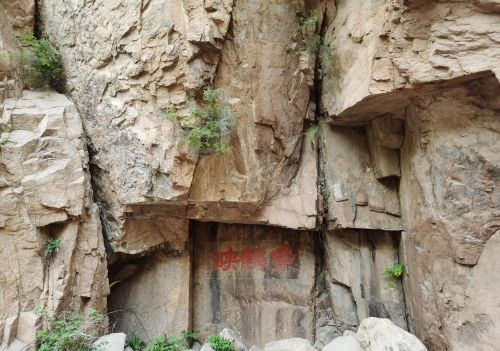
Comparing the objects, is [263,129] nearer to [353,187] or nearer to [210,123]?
[210,123]

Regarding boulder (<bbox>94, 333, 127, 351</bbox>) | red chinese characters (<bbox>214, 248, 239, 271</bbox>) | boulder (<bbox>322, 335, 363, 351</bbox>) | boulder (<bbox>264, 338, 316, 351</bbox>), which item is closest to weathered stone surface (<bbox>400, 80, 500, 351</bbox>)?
boulder (<bbox>322, 335, 363, 351</bbox>)

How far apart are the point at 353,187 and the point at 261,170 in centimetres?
198

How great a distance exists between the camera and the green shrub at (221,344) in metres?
5.81

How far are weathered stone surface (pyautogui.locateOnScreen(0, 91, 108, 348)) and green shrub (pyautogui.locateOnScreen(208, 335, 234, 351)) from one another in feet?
6.95

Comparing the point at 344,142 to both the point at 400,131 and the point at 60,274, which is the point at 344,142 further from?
the point at 60,274

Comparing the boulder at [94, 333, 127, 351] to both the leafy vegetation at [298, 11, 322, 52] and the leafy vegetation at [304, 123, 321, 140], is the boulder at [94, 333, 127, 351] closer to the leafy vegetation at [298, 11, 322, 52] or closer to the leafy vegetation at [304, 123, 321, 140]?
the leafy vegetation at [304, 123, 321, 140]

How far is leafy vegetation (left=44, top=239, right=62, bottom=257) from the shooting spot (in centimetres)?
548

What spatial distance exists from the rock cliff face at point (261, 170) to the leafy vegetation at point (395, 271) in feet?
0.33

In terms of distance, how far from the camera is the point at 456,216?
4.94m

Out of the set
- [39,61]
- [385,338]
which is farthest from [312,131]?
[39,61]

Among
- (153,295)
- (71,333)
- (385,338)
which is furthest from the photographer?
(153,295)

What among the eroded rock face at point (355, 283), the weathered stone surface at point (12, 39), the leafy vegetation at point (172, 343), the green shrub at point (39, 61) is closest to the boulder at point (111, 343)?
the leafy vegetation at point (172, 343)

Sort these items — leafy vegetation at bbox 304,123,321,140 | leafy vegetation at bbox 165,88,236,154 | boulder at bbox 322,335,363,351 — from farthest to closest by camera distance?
leafy vegetation at bbox 304,123,321,140, leafy vegetation at bbox 165,88,236,154, boulder at bbox 322,335,363,351

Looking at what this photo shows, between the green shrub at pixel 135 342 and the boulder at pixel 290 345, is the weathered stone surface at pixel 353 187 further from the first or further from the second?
the green shrub at pixel 135 342
